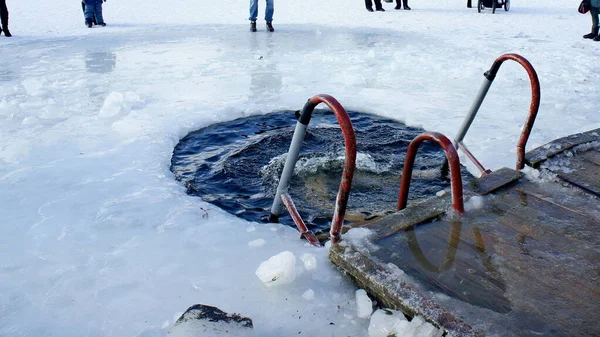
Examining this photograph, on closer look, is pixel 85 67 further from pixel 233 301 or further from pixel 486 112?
pixel 233 301

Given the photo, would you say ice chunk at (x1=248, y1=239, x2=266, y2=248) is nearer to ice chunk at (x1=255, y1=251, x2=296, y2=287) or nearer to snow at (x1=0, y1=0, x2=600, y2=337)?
snow at (x1=0, y1=0, x2=600, y2=337)

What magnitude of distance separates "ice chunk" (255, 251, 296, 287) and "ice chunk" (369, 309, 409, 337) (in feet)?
1.77

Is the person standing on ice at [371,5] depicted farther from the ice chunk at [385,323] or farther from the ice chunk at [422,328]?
the ice chunk at [422,328]

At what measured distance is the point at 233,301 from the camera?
9.15 feet

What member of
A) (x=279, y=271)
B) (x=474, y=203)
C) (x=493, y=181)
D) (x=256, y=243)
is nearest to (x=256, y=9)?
(x=493, y=181)

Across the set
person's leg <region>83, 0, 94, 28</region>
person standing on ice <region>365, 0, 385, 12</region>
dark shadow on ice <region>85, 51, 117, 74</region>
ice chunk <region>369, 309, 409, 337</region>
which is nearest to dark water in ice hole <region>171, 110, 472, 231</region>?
ice chunk <region>369, 309, 409, 337</region>

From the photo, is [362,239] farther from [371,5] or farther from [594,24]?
[371,5]

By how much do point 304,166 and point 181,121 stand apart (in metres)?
1.70

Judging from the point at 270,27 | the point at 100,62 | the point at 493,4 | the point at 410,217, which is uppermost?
the point at 493,4

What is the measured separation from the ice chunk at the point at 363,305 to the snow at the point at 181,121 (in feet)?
0.14

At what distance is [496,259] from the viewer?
2836 millimetres

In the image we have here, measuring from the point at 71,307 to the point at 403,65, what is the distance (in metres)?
6.84

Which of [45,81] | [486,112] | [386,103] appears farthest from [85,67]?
[486,112]

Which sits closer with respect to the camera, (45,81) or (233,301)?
(233,301)
